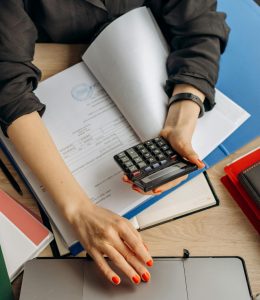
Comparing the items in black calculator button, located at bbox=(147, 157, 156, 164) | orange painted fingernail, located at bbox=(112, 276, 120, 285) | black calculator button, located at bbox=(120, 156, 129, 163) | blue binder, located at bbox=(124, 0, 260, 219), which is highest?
black calculator button, located at bbox=(120, 156, 129, 163)

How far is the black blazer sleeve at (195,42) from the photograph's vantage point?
715 mm

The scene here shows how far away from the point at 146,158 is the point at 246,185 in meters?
0.17

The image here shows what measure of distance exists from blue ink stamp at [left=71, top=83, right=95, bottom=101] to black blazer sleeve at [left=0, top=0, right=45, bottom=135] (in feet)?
0.24

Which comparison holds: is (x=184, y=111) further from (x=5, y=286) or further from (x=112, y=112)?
(x=5, y=286)

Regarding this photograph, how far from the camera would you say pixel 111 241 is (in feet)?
1.90

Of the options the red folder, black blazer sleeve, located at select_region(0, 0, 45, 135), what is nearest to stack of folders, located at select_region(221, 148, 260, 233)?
the red folder

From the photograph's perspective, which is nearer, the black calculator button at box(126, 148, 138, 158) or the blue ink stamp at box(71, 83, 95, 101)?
the black calculator button at box(126, 148, 138, 158)

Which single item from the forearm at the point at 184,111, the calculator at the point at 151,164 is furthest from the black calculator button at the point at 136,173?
the forearm at the point at 184,111

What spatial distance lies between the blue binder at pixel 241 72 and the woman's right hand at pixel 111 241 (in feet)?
0.15

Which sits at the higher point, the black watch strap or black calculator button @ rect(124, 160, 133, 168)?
black calculator button @ rect(124, 160, 133, 168)

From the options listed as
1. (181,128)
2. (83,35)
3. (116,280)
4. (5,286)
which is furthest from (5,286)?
(83,35)

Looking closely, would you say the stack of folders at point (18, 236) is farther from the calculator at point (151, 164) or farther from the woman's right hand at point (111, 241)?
the calculator at point (151, 164)

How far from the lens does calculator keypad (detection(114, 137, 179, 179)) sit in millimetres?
605

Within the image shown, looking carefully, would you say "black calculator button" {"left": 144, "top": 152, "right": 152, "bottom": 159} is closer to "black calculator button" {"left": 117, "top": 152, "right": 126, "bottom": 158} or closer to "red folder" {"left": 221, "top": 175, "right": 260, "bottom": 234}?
"black calculator button" {"left": 117, "top": 152, "right": 126, "bottom": 158}
